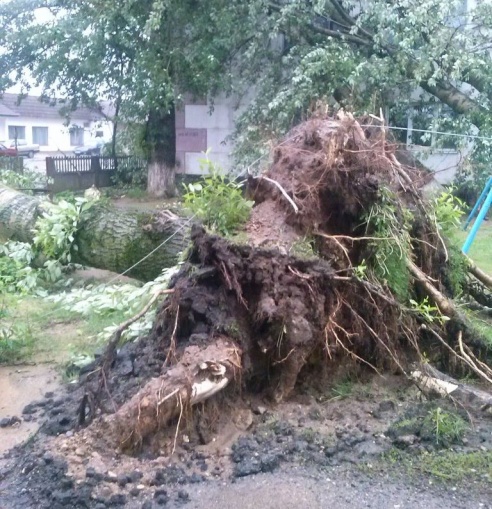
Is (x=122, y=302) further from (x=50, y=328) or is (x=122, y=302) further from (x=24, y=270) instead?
(x=24, y=270)

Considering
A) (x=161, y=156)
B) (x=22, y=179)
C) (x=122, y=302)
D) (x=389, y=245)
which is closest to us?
(x=389, y=245)

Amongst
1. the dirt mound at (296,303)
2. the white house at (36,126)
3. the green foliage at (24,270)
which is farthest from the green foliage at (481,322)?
the white house at (36,126)

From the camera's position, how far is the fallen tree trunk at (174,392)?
370 centimetres

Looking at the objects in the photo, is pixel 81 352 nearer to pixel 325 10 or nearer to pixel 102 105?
pixel 325 10

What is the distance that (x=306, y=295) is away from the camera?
4371 mm

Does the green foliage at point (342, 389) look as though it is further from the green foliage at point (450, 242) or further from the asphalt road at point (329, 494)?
the green foliage at point (450, 242)

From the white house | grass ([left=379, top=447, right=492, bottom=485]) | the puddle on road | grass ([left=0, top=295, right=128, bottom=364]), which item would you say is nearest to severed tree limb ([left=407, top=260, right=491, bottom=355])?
grass ([left=379, top=447, right=492, bottom=485])

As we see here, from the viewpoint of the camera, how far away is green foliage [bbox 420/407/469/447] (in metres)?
3.95

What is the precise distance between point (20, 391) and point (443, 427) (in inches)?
119

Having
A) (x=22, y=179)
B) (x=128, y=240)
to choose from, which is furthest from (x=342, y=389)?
(x=22, y=179)

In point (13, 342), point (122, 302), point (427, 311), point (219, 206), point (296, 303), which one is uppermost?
point (219, 206)

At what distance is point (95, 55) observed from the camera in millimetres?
16188

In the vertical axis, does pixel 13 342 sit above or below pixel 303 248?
below

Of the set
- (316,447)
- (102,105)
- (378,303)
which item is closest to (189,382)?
(316,447)
